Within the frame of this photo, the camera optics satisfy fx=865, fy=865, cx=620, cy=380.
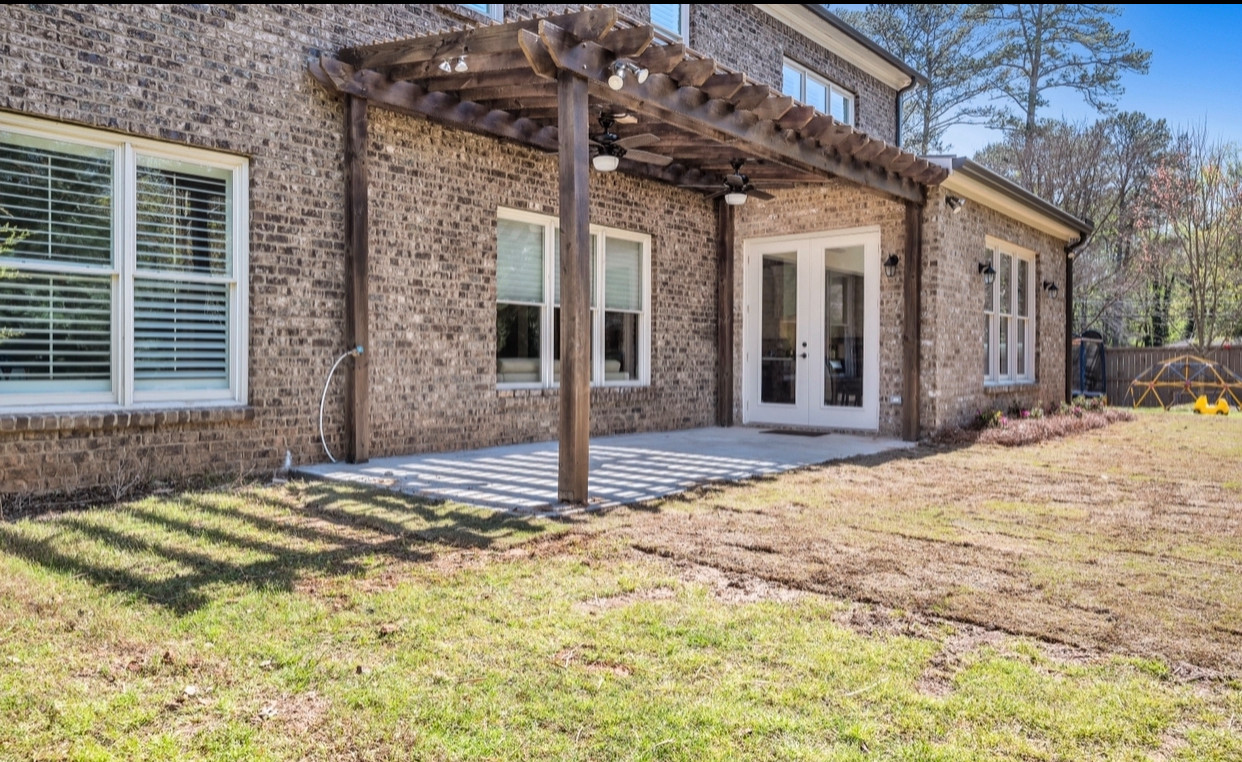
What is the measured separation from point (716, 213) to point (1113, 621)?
8615mm

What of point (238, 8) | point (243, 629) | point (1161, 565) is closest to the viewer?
point (243, 629)

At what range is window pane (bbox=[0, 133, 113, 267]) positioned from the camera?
5480mm

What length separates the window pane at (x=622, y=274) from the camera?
9969 millimetres

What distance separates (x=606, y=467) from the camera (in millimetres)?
7145

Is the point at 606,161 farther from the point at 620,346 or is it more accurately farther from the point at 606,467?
the point at 620,346

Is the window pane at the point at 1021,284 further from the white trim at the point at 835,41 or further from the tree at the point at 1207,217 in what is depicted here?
the tree at the point at 1207,217

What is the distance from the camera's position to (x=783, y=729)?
2.34m

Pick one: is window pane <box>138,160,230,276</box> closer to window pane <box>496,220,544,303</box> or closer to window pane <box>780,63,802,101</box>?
window pane <box>496,220,544,303</box>

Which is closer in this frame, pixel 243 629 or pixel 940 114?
pixel 243 629

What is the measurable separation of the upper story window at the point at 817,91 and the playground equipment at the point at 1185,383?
876cm

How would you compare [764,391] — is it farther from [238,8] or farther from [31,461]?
[31,461]

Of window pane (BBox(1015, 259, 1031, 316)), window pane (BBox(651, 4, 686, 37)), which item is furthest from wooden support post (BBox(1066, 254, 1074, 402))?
window pane (BBox(651, 4, 686, 37))

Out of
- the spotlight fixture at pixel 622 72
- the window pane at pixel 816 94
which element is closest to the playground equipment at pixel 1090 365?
the window pane at pixel 816 94

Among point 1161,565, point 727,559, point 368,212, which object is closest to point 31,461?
point 368,212
